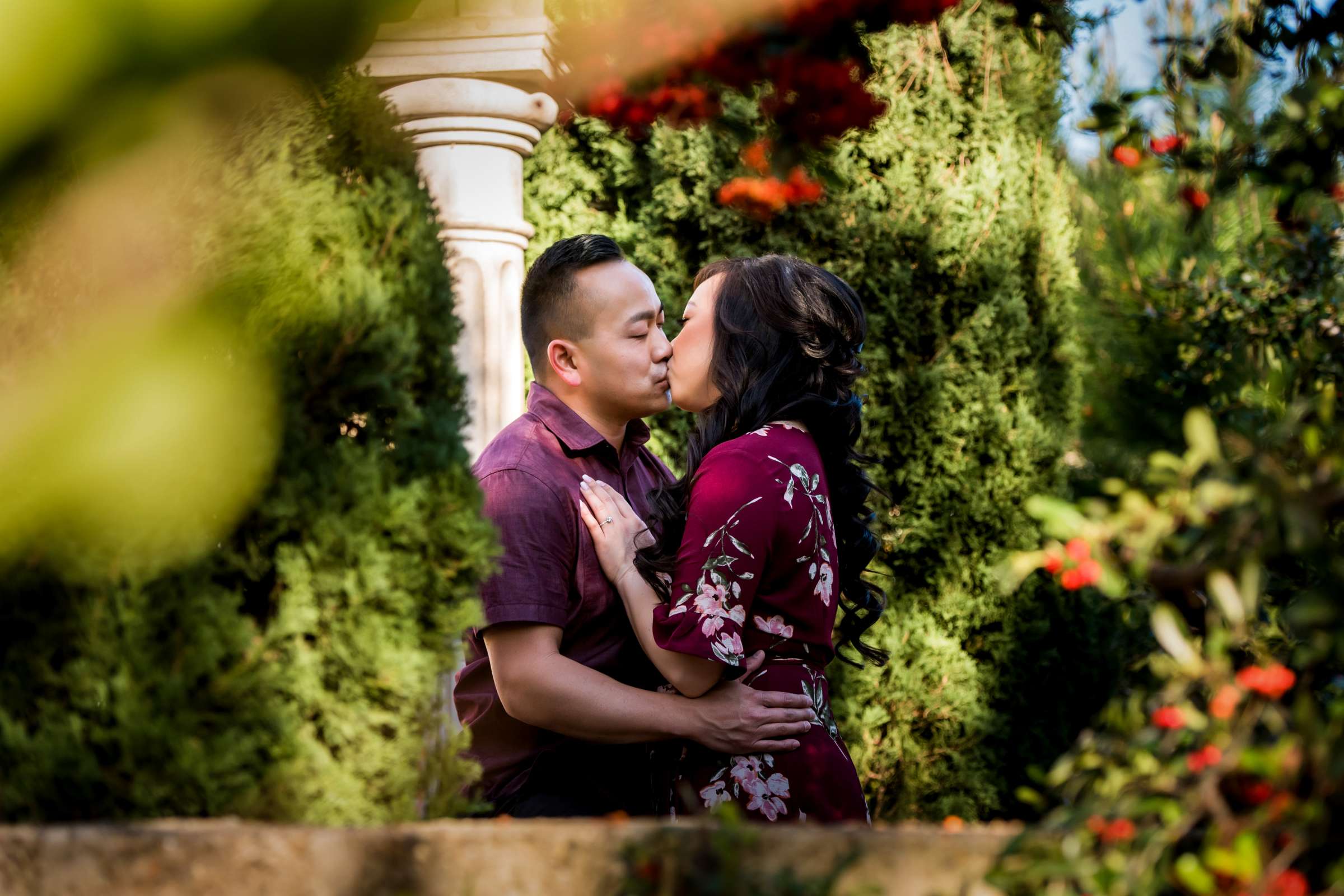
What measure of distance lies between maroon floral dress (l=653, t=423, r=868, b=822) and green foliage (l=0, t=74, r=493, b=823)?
59cm

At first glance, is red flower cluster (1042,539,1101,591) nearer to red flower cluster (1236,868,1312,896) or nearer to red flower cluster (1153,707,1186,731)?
red flower cluster (1153,707,1186,731)

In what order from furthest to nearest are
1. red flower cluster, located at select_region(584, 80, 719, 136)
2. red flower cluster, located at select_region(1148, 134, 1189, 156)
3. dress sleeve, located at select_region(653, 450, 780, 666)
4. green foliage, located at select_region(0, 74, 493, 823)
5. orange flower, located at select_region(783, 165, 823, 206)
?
orange flower, located at select_region(783, 165, 823, 206) < red flower cluster, located at select_region(584, 80, 719, 136) < dress sleeve, located at select_region(653, 450, 780, 666) < red flower cluster, located at select_region(1148, 134, 1189, 156) < green foliage, located at select_region(0, 74, 493, 823)

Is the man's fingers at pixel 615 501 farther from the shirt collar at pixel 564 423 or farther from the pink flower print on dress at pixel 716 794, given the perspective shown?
the pink flower print on dress at pixel 716 794

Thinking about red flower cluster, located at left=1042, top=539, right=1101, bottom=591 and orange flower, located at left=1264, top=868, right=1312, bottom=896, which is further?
red flower cluster, located at left=1042, top=539, right=1101, bottom=591

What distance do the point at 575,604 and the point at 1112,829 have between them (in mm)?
1547

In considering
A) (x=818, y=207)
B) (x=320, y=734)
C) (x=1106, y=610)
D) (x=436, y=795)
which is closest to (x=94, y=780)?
(x=320, y=734)

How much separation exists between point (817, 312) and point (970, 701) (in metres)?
2.79

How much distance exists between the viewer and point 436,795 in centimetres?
180

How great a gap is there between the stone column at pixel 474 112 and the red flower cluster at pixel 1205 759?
2.61 m

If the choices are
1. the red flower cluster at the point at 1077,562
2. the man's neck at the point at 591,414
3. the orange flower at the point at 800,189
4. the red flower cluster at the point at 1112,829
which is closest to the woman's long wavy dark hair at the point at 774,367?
the man's neck at the point at 591,414

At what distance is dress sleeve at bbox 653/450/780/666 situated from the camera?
2.24m

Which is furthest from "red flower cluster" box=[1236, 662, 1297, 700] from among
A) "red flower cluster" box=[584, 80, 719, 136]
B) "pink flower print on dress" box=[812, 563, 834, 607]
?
"red flower cluster" box=[584, 80, 719, 136]

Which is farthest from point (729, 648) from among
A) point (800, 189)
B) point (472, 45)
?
point (800, 189)

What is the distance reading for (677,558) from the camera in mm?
2348
